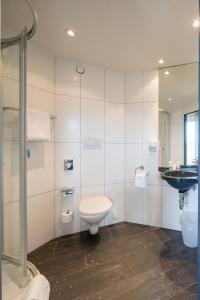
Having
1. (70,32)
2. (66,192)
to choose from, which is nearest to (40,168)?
(66,192)

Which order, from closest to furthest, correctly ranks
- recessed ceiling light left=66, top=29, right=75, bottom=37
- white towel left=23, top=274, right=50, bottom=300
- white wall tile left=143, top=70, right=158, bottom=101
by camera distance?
1. white towel left=23, top=274, right=50, bottom=300
2. recessed ceiling light left=66, top=29, right=75, bottom=37
3. white wall tile left=143, top=70, right=158, bottom=101

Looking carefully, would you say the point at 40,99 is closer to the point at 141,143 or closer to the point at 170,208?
the point at 141,143

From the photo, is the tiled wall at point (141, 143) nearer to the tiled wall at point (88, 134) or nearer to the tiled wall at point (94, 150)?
the tiled wall at point (94, 150)

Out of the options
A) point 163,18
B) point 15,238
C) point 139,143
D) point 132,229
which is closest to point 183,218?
point 132,229

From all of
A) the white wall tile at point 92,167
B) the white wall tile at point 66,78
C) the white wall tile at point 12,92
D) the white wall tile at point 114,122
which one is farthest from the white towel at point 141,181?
the white wall tile at point 12,92

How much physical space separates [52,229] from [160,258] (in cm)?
133

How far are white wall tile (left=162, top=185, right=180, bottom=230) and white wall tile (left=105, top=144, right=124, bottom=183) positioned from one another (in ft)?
2.21

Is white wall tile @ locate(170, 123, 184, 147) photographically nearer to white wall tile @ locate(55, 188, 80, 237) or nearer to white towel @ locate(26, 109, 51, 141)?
white wall tile @ locate(55, 188, 80, 237)

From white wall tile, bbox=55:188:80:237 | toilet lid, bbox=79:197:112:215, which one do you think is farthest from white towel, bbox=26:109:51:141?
toilet lid, bbox=79:197:112:215

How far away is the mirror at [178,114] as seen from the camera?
100 inches

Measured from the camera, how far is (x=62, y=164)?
2.50m

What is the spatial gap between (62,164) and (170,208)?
1.65 meters

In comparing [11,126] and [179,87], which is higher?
[179,87]

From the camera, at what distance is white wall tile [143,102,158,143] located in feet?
9.13
